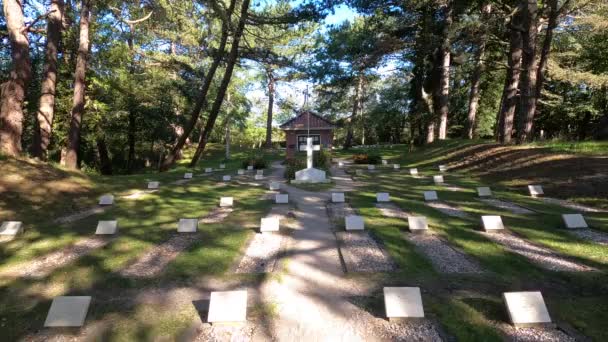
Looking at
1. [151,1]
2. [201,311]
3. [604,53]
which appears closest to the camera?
[201,311]

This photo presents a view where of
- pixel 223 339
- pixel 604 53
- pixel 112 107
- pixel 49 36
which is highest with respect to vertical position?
pixel 604 53

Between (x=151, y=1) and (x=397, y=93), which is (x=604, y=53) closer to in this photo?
(x=397, y=93)

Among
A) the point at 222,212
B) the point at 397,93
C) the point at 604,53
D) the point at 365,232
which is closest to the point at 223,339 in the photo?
the point at 365,232

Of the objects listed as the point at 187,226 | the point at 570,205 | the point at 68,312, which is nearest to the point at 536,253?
the point at 570,205

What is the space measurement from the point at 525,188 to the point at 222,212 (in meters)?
7.74

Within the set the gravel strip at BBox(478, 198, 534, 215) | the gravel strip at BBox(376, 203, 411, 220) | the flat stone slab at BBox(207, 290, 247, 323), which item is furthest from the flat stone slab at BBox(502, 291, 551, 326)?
the gravel strip at BBox(478, 198, 534, 215)

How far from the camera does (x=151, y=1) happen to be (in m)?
15.9

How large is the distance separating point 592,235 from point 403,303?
3931 millimetres

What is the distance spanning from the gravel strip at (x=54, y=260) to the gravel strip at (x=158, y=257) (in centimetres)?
90

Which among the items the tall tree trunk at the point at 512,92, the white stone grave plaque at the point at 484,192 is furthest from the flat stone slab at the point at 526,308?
the tall tree trunk at the point at 512,92

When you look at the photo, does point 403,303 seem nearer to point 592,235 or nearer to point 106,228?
point 592,235

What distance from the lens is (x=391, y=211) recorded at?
761cm

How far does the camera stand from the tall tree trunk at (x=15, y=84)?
9.49 meters

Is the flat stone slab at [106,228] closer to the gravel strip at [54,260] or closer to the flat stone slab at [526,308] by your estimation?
the gravel strip at [54,260]
